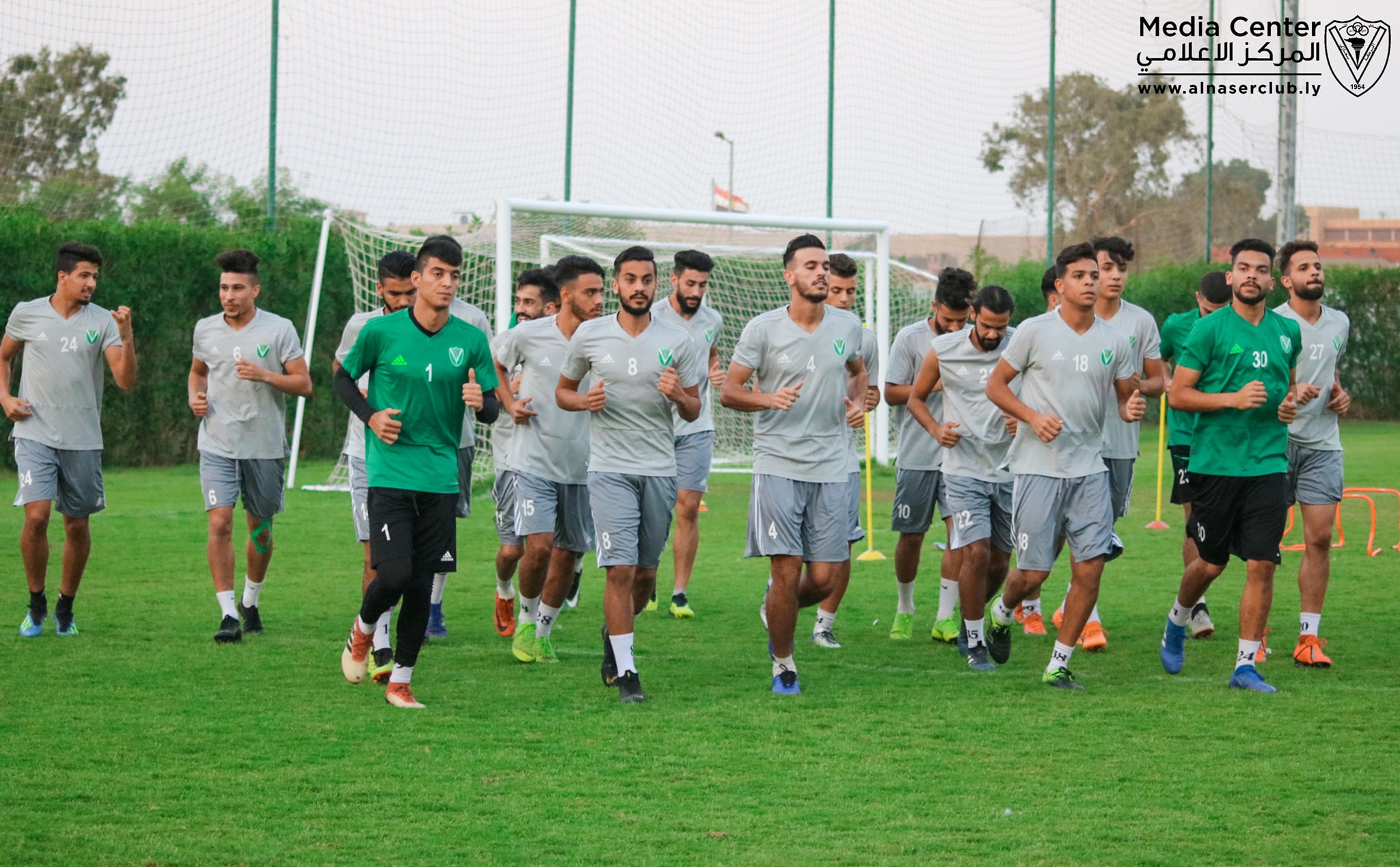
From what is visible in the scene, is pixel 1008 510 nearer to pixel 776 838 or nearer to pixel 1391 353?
pixel 776 838

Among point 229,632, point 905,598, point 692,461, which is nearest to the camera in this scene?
point 229,632

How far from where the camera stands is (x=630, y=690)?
289 inches

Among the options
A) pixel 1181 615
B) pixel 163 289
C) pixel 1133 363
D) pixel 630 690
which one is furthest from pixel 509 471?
pixel 163 289

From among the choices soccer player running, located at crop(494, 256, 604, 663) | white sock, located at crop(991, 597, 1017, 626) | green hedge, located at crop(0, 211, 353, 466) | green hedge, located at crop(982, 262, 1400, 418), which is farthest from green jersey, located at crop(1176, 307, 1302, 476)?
green hedge, located at crop(982, 262, 1400, 418)

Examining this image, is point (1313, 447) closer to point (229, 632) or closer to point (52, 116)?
point (229, 632)

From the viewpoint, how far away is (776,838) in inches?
203

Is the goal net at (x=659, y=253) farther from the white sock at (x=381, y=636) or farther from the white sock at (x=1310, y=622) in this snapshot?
the white sock at (x=1310, y=622)

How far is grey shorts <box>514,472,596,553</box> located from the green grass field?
2.27 ft

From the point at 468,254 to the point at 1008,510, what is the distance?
34.4ft

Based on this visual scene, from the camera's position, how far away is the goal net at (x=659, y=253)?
16688mm

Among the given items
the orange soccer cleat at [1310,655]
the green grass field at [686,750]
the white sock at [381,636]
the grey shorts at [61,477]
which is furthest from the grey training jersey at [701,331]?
the orange soccer cleat at [1310,655]

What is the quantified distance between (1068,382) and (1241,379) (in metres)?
0.85

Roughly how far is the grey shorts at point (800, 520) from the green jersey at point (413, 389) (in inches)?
59.0

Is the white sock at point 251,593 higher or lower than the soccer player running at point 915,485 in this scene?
lower
